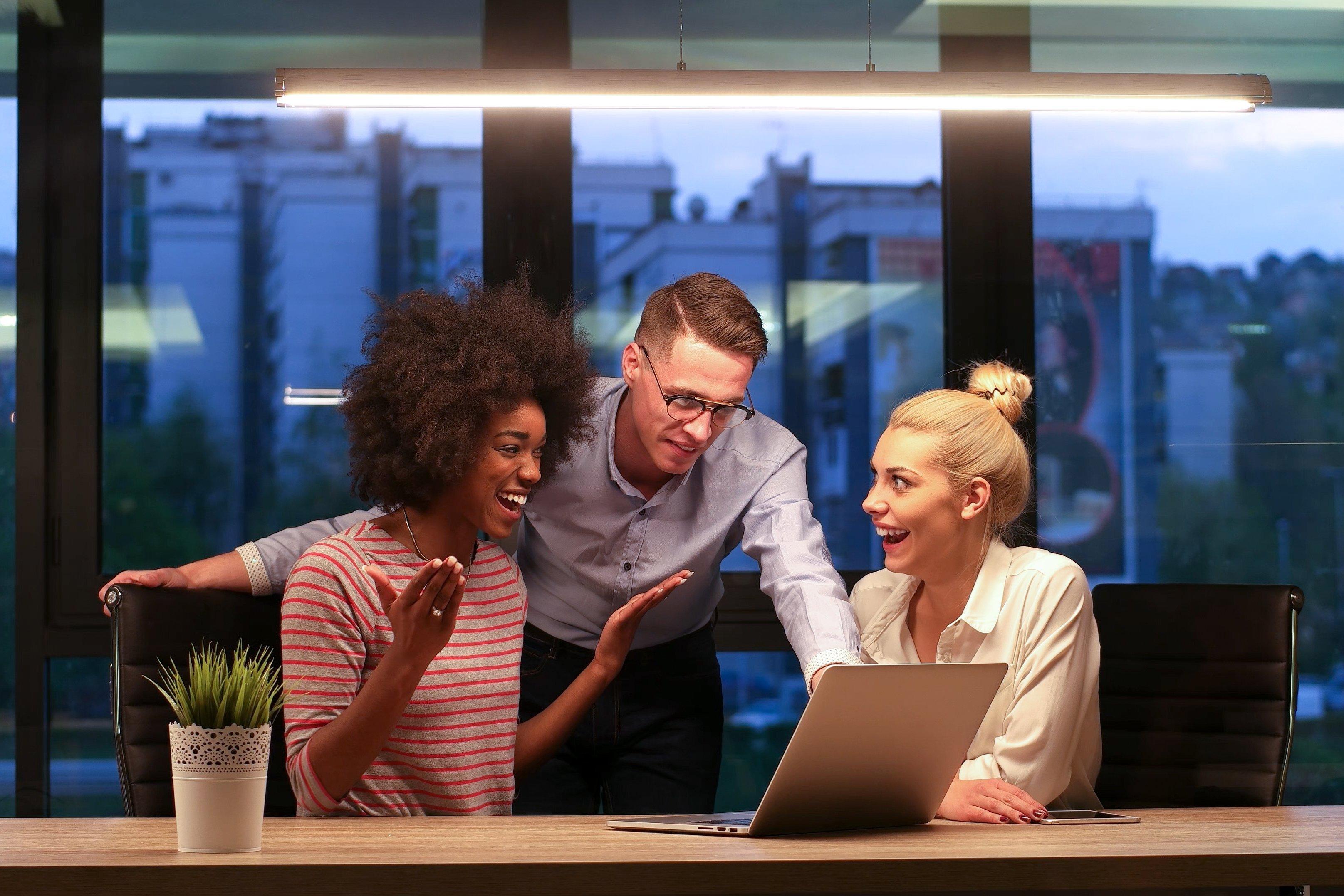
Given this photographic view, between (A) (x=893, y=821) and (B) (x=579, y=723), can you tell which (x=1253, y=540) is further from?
(A) (x=893, y=821)

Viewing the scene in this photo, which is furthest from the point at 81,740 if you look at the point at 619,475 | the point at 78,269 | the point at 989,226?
the point at 989,226

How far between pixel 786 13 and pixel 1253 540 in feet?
6.55

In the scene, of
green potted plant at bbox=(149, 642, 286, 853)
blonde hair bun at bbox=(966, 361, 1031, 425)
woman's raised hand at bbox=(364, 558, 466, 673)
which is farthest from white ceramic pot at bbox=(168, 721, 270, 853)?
blonde hair bun at bbox=(966, 361, 1031, 425)

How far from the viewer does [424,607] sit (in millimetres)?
1576

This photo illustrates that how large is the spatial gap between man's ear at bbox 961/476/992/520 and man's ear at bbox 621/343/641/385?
0.64m

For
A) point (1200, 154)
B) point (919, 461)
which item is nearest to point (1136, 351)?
point (1200, 154)

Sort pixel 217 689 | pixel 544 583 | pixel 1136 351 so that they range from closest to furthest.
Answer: pixel 217 689
pixel 544 583
pixel 1136 351

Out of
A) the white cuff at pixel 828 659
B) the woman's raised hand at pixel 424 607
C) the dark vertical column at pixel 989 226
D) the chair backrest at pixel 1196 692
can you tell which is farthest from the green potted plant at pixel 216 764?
the dark vertical column at pixel 989 226

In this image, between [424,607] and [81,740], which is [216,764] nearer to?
[424,607]

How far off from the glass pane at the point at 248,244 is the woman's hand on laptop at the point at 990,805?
209cm

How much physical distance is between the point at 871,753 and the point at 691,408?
3.06ft

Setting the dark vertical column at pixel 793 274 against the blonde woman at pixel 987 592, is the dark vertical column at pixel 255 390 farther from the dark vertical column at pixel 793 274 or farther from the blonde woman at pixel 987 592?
the blonde woman at pixel 987 592

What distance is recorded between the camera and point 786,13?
3594 millimetres

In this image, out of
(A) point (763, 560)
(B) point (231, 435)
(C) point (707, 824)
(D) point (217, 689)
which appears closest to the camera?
(D) point (217, 689)
